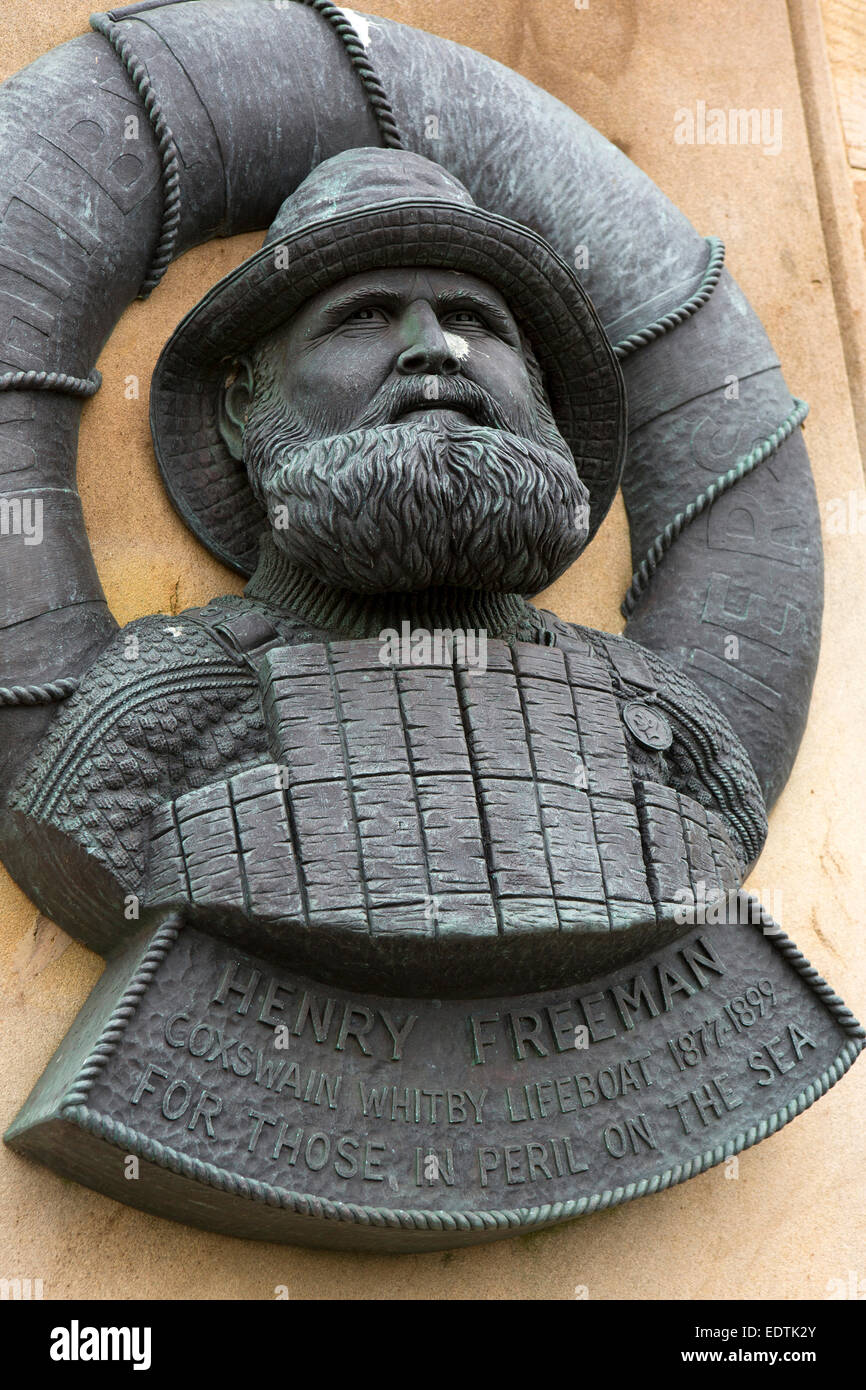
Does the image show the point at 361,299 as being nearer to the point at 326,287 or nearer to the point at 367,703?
the point at 326,287

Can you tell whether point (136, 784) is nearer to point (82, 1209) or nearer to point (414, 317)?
point (82, 1209)

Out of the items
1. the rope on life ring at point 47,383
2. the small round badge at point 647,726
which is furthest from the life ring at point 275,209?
the small round badge at point 647,726

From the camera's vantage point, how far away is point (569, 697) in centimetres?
305

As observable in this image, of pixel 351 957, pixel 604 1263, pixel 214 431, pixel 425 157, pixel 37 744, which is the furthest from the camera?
pixel 425 157

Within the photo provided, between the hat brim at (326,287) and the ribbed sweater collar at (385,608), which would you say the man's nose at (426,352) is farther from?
the ribbed sweater collar at (385,608)

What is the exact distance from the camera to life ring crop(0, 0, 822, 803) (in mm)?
3092

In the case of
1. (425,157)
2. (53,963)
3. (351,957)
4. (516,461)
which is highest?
(425,157)

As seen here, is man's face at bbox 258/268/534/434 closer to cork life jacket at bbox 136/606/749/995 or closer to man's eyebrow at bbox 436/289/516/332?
man's eyebrow at bbox 436/289/516/332

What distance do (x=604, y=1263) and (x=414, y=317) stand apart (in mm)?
1993

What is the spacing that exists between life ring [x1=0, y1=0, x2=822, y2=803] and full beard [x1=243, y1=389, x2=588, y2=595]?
19.6 inches

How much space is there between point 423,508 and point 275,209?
1110 mm

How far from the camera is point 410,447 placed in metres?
2.89

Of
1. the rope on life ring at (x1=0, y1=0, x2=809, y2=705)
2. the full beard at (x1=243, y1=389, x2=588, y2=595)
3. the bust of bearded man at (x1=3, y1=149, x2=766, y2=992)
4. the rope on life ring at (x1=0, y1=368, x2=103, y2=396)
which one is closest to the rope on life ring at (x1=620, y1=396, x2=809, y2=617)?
the rope on life ring at (x1=0, y1=0, x2=809, y2=705)

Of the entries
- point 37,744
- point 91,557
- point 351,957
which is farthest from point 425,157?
point 351,957
